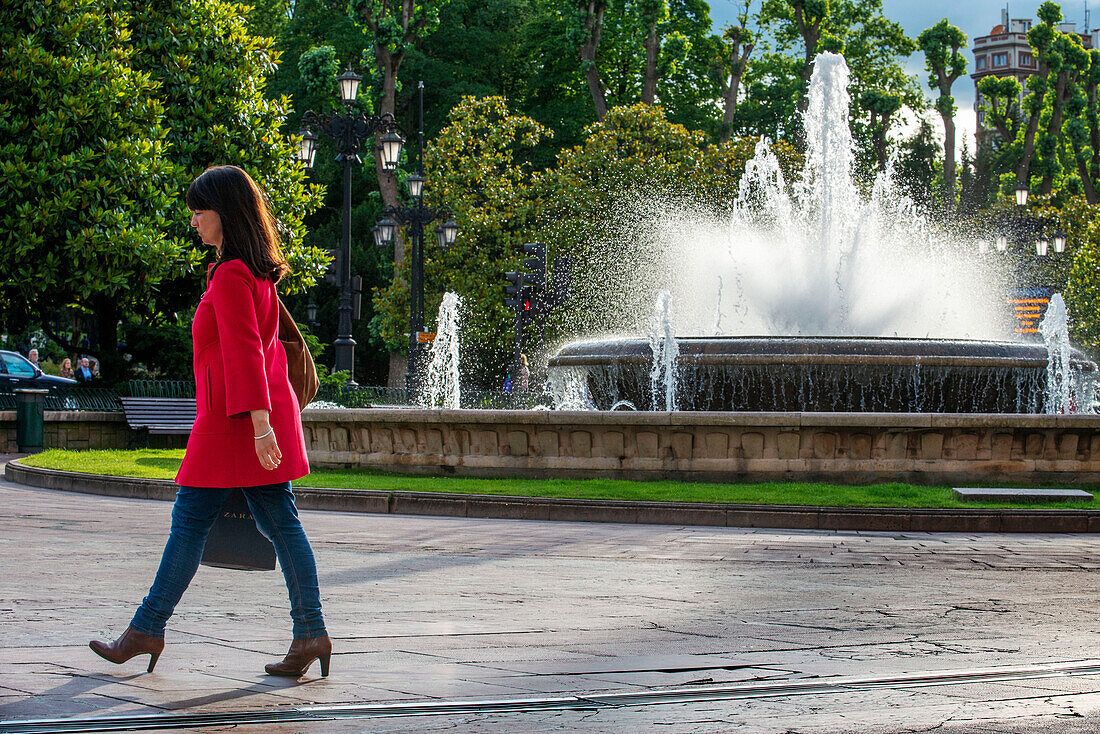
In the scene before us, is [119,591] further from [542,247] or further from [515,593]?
[542,247]

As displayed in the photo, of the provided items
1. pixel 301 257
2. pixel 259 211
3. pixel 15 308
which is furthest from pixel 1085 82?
pixel 259 211

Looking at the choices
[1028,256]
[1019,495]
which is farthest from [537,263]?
[1019,495]

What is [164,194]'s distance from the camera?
25938 mm

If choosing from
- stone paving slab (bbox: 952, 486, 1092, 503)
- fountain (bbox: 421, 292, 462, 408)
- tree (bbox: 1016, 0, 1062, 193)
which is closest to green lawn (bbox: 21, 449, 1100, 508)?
stone paving slab (bbox: 952, 486, 1092, 503)

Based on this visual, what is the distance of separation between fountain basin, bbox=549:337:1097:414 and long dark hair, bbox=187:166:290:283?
436 inches

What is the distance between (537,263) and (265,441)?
30076 millimetres

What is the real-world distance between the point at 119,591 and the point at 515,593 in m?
2.07

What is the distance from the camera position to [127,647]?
4.55m

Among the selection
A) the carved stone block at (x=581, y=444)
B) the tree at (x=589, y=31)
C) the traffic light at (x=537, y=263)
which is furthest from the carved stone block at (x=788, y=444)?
the tree at (x=589, y=31)

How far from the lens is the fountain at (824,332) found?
1546cm

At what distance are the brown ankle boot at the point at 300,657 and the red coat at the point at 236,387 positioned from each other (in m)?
0.56

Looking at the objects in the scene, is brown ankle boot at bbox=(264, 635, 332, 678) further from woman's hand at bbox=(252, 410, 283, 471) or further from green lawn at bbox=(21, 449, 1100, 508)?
green lawn at bbox=(21, 449, 1100, 508)

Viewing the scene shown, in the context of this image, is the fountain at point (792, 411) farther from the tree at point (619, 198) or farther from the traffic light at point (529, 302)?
the tree at point (619, 198)

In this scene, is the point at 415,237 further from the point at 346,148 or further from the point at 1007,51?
the point at 1007,51
